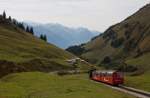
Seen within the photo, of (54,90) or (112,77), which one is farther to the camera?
(112,77)

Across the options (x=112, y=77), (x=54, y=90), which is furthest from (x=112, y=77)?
(x=54, y=90)

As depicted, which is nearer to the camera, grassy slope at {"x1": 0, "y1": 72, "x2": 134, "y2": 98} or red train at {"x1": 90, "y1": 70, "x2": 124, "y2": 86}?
grassy slope at {"x1": 0, "y1": 72, "x2": 134, "y2": 98}

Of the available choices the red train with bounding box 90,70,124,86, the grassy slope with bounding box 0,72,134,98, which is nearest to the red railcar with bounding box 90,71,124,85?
the red train with bounding box 90,70,124,86

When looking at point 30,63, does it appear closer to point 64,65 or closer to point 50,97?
point 64,65

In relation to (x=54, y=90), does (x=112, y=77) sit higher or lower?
higher

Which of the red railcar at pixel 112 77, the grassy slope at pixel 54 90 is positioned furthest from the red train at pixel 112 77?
the grassy slope at pixel 54 90

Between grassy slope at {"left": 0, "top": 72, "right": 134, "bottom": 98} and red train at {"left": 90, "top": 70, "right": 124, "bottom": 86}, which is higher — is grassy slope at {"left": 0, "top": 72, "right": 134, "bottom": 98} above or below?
below

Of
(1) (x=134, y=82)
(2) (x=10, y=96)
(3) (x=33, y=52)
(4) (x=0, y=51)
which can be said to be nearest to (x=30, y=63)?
(4) (x=0, y=51)

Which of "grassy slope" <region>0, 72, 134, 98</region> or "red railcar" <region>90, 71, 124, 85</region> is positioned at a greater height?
"red railcar" <region>90, 71, 124, 85</region>

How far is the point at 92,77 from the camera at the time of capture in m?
118

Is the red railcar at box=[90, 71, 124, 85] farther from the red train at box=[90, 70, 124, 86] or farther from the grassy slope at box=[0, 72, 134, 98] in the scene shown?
the grassy slope at box=[0, 72, 134, 98]

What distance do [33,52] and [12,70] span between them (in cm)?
6759

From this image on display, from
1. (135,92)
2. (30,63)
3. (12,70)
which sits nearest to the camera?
(135,92)

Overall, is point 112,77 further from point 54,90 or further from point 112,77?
point 54,90
